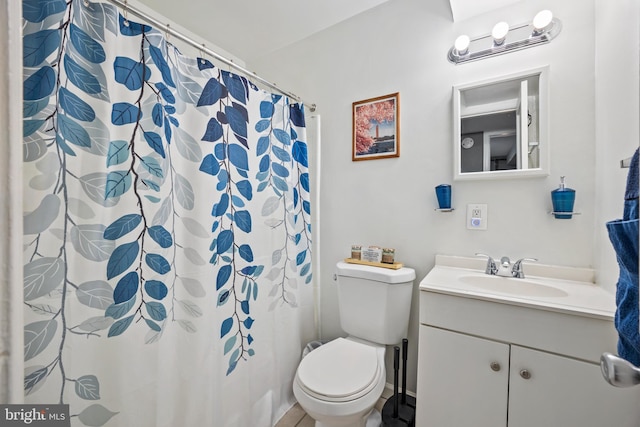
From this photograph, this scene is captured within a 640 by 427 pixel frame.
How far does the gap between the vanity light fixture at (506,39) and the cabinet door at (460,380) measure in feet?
4.51

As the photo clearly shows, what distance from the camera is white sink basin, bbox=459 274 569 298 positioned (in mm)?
1135

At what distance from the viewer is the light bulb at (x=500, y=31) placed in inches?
49.5

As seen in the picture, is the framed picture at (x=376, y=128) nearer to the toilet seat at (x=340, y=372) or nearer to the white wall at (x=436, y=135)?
the white wall at (x=436, y=135)

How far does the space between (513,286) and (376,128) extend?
1.14 metres

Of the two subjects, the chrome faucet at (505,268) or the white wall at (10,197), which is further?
the chrome faucet at (505,268)

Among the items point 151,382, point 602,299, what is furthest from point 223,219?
point 602,299

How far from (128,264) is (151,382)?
1.57 feet

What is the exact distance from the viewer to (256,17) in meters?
1.74

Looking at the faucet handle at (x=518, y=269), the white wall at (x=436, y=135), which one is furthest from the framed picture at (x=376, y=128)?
the faucet handle at (x=518, y=269)

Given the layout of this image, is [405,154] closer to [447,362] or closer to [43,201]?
[447,362]

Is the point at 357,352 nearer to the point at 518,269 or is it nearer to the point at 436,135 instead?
the point at 518,269

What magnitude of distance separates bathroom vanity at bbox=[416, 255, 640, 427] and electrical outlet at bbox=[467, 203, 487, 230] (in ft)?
0.98

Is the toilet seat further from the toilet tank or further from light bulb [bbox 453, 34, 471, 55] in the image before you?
light bulb [bbox 453, 34, 471, 55]

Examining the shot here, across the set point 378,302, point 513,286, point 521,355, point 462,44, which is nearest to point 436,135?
point 462,44
